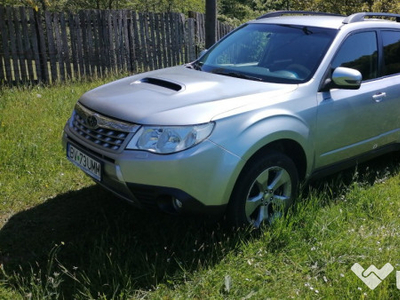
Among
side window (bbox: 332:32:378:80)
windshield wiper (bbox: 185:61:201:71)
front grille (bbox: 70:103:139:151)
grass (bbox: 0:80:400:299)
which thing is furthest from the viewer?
windshield wiper (bbox: 185:61:201:71)

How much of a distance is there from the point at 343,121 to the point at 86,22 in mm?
6647

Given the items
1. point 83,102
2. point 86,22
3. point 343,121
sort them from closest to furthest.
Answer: point 83,102
point 343,121
point 86,22

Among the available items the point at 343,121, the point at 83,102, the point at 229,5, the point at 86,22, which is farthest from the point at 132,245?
the point at 229,5

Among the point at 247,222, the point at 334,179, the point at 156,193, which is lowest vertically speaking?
the point at 334,179

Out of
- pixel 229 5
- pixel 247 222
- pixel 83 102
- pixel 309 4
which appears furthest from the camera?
pixel 229 5

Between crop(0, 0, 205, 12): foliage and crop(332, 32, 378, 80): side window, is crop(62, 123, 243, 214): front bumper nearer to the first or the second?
crop(332, 32, 378, 80): side window

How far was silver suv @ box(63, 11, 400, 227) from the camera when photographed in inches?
111

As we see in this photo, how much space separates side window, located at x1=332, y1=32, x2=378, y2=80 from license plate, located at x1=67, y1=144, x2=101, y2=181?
2.19m

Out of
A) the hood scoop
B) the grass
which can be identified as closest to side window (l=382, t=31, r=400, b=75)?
the grass

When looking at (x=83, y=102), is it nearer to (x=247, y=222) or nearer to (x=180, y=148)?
(x=180, y=148)

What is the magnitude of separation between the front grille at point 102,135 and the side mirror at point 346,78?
1.78 metres

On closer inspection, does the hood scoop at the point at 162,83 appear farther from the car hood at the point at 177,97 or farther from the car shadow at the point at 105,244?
the car shadow at the point at 105,244

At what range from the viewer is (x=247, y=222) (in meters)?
3.20

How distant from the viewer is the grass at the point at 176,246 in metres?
2.73
